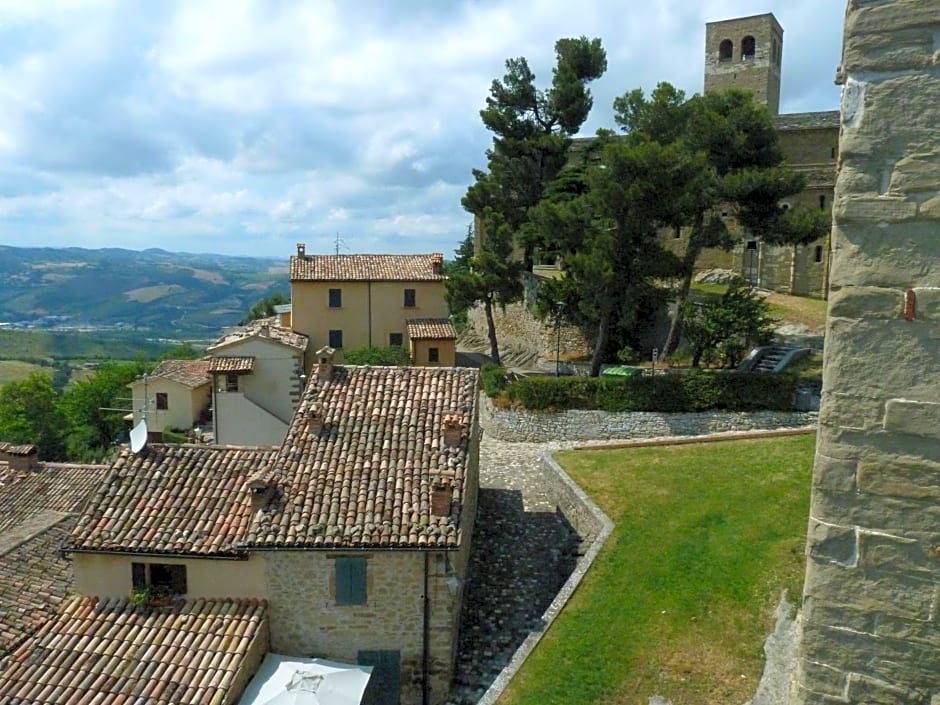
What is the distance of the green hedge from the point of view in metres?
22.6

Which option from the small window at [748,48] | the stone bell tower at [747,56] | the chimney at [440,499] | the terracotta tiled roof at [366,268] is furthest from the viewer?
the small window at [748,48]

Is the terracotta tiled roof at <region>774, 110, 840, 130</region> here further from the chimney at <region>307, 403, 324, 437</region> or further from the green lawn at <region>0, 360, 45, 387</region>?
the green lawn at <region>0, 360, 45, 387</region>

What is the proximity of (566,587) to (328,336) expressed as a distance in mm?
24077

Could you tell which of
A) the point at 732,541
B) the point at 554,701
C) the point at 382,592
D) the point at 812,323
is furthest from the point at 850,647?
the point at 812,323

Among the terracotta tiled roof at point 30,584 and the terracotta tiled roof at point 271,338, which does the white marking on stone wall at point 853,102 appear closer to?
the terracotta tiled roof at point 30,584

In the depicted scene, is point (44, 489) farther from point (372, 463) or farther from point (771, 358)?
point (771, 358)

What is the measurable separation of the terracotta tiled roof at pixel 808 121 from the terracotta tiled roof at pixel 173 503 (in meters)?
34.1

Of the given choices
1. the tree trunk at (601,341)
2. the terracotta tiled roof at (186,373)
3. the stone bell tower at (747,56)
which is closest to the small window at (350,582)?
the tree trunk at (601,341)

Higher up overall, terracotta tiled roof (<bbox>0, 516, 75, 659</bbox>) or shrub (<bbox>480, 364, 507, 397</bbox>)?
shrub (<bbox>480, 364, 507, 397</bbox>)

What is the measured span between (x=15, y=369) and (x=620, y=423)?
107460 millimetres

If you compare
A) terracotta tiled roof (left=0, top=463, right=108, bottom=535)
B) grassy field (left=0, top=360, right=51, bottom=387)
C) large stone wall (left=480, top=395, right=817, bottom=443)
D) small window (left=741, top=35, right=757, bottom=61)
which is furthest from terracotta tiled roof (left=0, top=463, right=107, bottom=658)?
grassy field (left=0, top=360, right=51, bottom=387)

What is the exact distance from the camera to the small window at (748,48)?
44.4 m

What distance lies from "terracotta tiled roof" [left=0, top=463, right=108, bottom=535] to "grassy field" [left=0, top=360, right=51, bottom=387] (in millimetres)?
83264

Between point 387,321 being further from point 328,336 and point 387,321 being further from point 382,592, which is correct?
point 382,592
